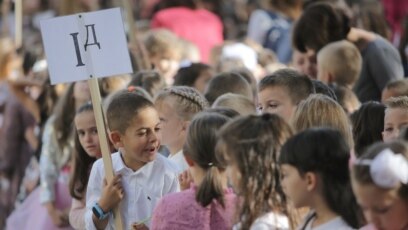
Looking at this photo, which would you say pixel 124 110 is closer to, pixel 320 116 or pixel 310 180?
pixel 320 116

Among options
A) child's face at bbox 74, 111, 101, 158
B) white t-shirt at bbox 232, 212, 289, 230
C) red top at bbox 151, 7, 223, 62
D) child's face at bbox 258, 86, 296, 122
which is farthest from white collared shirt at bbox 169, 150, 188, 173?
red top at bbox 151, 7, 223, 62

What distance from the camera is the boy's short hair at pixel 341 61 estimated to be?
9.39m

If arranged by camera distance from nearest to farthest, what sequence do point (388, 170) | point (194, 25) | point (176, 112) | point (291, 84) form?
point (388, 170) < point (291, 84) < point (176, 112) < point (194, 25)

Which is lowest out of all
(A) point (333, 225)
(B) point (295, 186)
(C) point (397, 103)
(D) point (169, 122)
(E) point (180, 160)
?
(A) point (333, 225)

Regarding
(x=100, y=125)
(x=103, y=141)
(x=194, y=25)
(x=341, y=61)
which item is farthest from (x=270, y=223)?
(x=194, y=25)

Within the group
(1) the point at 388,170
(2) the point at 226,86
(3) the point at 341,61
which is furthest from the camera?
(3) the point at 341,61

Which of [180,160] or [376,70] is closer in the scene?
[180,160]

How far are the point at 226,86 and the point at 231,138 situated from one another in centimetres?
303

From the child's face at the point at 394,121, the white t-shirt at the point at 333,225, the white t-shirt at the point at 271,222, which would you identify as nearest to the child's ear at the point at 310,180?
the white t-shirt at the point at 333,225

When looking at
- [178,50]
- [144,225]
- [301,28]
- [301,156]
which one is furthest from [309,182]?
[178,50]

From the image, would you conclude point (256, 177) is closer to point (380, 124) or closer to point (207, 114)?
point (207, 114)

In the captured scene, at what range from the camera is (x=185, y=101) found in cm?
809

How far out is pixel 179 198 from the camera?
261 inches

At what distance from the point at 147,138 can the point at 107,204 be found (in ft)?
1.41
